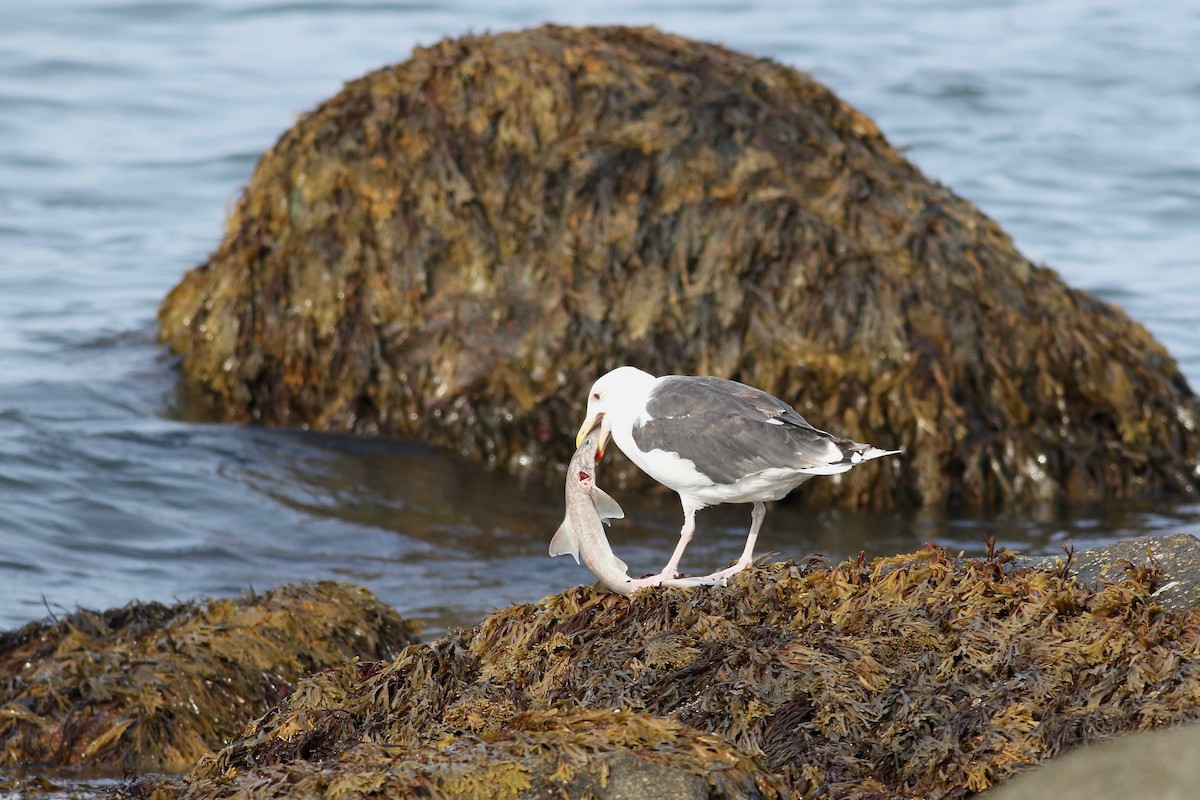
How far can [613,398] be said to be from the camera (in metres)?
5.18

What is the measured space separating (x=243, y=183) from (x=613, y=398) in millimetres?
11347

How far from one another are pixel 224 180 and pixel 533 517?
8598 millimetres

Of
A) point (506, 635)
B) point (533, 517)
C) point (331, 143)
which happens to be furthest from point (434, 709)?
point (331, 143)

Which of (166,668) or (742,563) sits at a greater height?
(742,563)

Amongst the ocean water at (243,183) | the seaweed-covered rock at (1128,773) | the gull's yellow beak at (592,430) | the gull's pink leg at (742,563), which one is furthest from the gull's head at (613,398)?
the seaweed-covered rock at (1128,773)

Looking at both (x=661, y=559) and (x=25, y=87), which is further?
(x=25, y=87)

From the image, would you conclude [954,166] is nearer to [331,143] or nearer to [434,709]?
[331,143]

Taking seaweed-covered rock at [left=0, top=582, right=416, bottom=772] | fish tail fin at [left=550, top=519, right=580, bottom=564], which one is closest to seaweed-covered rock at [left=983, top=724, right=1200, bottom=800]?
fish tail fin at [left=550, top=519, right=580, bottom=564]

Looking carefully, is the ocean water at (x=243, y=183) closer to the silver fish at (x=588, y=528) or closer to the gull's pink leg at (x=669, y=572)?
the gull's pink leg at (x=669, y=572)

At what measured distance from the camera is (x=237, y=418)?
31.3ft

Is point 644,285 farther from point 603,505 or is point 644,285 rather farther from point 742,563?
point 742,563

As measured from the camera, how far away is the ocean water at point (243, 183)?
7.90 metres

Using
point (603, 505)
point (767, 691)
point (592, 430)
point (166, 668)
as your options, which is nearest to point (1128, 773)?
point (767, 691)

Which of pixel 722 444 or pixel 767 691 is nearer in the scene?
pixel 767 691
